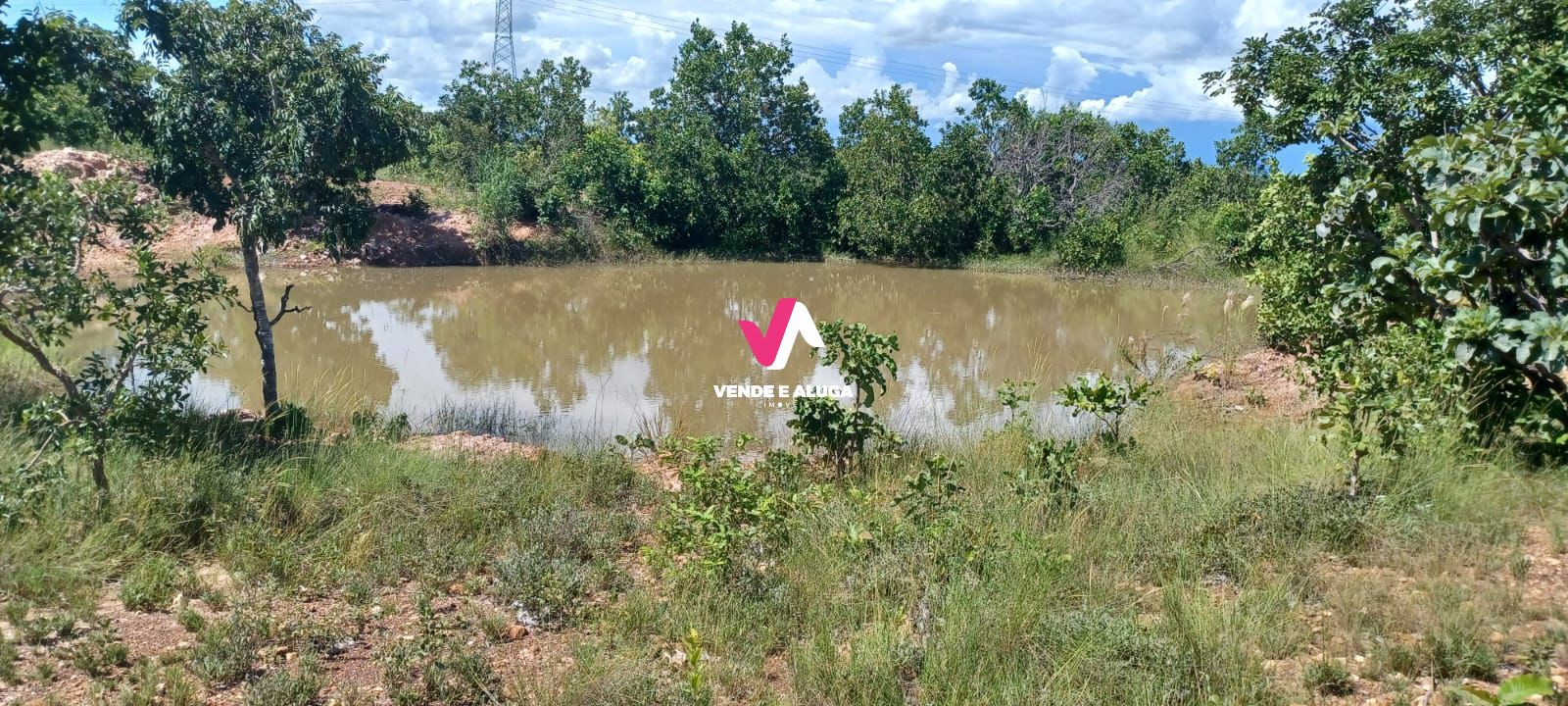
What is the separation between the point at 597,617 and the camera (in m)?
3.28

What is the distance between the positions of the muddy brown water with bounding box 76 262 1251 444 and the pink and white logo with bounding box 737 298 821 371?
5.6 inches

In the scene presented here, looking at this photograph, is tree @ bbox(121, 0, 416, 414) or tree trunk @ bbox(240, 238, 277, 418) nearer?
tree @ bbox(121, 0, 416, 414)

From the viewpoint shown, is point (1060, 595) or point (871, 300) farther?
point (871, 300)

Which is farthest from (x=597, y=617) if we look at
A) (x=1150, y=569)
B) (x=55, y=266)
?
(x=55, y=266)

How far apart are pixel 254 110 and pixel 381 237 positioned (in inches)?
579

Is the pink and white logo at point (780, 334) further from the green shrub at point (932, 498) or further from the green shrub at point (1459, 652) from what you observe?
the green shrub at point (1459, 652)

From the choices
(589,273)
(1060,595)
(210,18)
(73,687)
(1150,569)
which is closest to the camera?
(73,687)

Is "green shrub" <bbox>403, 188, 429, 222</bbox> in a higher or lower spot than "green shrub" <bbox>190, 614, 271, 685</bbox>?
higher

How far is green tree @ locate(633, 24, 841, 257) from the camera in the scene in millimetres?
22141

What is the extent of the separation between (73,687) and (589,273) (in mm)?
16814

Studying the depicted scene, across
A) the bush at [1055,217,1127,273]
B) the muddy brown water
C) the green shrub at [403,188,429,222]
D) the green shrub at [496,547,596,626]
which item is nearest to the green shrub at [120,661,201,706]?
the green shrub at [496,547,596,626]

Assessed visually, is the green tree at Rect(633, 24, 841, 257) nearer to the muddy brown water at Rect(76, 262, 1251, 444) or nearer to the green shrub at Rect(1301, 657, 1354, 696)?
the muddy brown water at Rect(76, 262, 1251, 444)

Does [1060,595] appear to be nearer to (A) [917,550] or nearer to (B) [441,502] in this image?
(A) [917,550]

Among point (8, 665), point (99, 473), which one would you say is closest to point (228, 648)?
point (8, 665)
